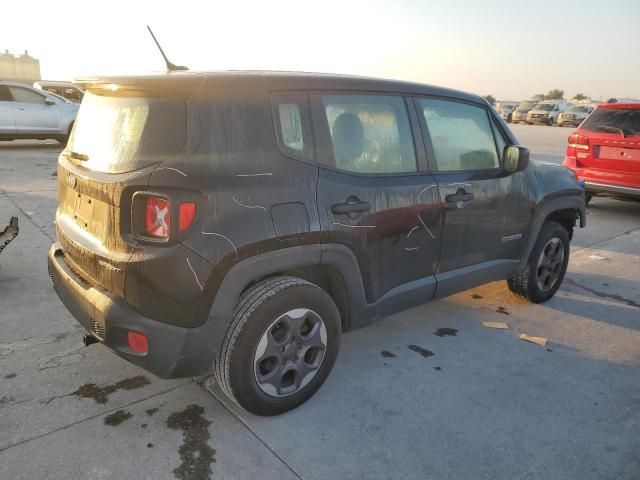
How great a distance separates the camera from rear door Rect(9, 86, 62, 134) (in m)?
12.3

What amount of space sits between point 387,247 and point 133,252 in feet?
4.54

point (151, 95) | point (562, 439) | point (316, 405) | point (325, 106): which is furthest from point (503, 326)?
point (151, 95)

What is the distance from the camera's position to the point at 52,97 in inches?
501

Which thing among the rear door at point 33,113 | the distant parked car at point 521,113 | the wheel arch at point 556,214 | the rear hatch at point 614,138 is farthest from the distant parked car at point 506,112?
the wheel arch at point 556,214

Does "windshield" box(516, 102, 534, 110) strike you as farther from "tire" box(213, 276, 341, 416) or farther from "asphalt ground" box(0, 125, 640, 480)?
"tire" box(213, 276, 341, 416)

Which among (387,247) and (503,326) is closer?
(387,247)

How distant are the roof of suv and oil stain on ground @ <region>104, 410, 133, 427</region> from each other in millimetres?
1619

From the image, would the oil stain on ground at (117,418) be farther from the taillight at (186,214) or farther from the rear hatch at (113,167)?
the taillight at (186,214)

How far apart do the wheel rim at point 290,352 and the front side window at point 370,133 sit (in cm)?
83

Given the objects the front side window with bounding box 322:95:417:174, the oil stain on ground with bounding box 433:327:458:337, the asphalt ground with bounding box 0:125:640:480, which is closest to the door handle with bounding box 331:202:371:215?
the front side window with bounding box 322:95:417:174

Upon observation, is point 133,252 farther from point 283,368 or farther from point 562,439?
point 562,439

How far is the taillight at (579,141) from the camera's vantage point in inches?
298

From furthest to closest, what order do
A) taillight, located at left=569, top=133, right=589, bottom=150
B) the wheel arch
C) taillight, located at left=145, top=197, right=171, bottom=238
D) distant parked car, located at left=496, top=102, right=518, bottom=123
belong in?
distant parked car, located at left=496, top=102, right=518, bottom=123 → taillight, located at left=569, top=133, right=589, bottom=150 → the wheel arch → taillight, located at left=145, top=197, right=171, bottom=238

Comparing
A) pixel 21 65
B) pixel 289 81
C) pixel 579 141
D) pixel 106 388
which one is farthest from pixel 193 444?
pixel 21 65
